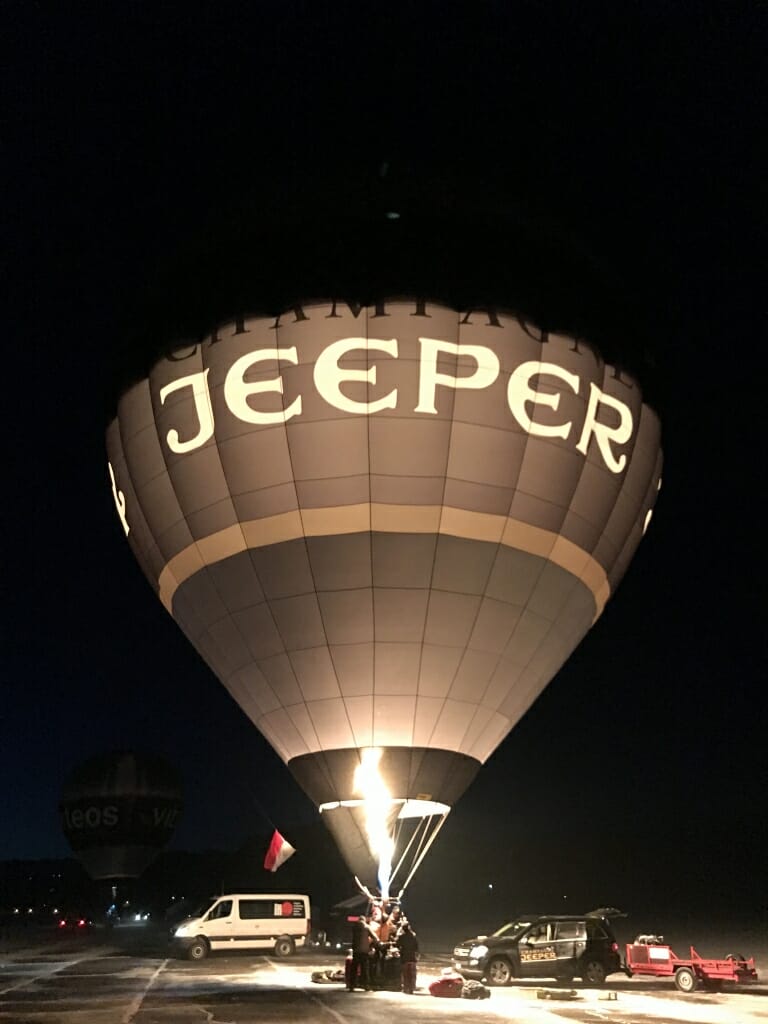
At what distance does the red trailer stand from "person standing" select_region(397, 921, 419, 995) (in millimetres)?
5255

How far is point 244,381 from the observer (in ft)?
59.8

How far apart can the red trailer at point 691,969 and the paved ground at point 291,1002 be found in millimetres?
294

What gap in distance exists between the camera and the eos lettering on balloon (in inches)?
699

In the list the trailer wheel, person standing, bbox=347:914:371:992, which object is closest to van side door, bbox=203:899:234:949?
person standing, bbox=347:914:371:992

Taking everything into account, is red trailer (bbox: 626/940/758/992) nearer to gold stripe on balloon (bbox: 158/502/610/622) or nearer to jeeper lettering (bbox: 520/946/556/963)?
jeeper lettering (bbox: 520/946/556/963)

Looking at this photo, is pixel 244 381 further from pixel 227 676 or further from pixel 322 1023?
pixel 322 1023

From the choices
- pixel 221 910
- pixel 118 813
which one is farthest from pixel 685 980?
pixel 118 813

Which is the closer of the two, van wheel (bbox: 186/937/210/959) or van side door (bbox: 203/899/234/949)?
van wheel (bbox: 186/937/210/959)

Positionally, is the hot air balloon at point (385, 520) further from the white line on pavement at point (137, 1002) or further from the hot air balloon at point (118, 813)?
the hot air balloon at point (118, 813)

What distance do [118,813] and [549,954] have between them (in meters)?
37.2

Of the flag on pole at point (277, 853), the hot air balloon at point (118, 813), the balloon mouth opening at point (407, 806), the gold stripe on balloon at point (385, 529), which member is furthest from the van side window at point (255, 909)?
the hot air balloon at point (118, 813)

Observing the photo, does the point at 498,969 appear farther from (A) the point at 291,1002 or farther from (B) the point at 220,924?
(B) the point at 220,924

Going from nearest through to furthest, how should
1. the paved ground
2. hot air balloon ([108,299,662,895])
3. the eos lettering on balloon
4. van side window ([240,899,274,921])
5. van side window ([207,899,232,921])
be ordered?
the paved ground → the eos lettering on balloon → hot air balloon ([108,299,662,895]) → van side window ([207,899,232,921]) → van side window ([240,899,274,921])

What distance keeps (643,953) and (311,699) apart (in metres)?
8.85
